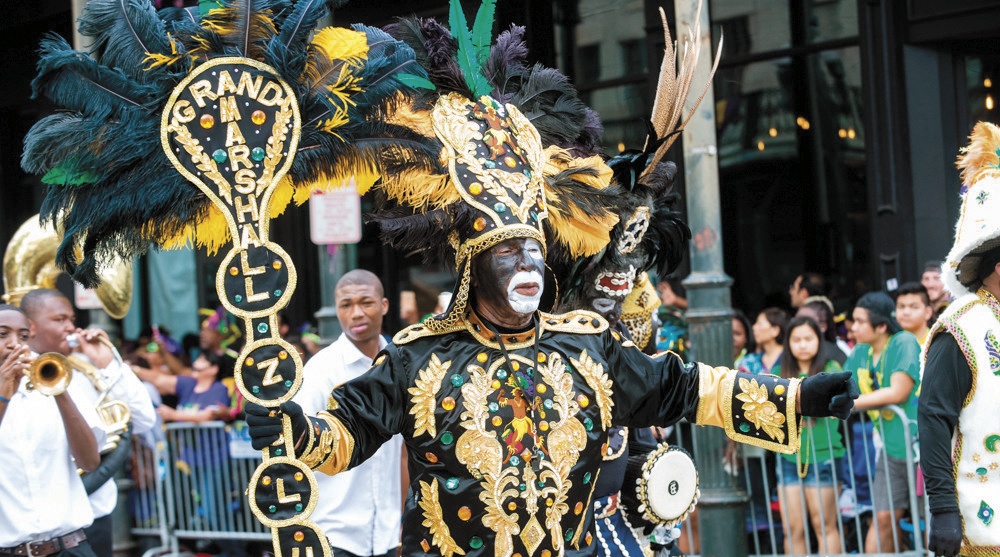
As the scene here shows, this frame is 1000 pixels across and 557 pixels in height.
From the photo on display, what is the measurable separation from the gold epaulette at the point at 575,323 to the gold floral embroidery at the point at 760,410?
0.54 m

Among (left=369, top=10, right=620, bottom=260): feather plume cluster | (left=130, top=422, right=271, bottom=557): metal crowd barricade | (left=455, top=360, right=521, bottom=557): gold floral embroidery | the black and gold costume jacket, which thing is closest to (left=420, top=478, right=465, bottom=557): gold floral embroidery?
the black and gold costume jacket

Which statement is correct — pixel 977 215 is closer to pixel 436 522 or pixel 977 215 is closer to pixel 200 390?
pixel 436 522

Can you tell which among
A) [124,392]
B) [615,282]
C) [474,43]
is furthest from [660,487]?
[124,392]

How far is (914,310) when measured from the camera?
23.5 ft

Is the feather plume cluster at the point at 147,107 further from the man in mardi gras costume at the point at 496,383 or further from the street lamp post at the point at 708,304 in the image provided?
the street lamp post at the point at 708,304

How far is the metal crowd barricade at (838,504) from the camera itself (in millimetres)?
6898

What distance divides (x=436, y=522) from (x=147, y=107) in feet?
5.22

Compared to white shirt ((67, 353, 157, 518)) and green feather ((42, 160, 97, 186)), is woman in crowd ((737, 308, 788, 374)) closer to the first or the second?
white shirt ((67, 353, 157, 518))

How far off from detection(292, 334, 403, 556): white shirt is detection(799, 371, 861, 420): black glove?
2174 mm

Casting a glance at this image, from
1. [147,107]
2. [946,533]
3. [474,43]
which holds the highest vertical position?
[474,43]

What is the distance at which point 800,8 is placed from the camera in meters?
10.6

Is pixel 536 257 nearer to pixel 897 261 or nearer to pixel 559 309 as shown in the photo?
pixel 559 309

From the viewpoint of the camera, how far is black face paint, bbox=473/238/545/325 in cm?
366

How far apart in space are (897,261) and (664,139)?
17.6ft
